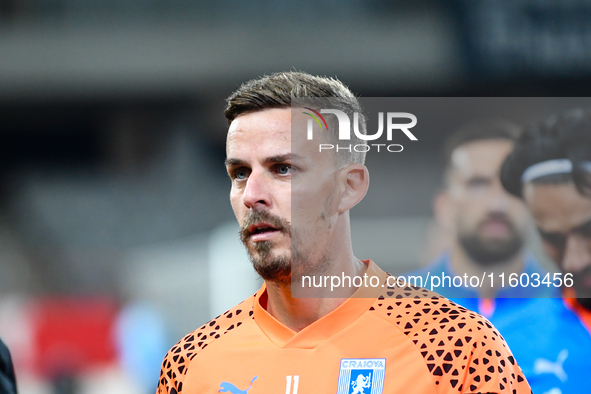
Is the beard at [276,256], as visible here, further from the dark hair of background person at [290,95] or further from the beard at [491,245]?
the beard at [491,245]

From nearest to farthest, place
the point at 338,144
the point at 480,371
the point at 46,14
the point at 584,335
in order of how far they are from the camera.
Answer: the point at 480,371, the point at 338,144, the point at 584,335, the point at 46,14

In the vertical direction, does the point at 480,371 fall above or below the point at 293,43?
below

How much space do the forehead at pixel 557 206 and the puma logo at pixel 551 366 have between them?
623 millimetres

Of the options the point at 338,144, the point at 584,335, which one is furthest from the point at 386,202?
the point at 584,335

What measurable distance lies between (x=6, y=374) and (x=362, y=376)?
168cm

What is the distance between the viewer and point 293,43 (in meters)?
7.89

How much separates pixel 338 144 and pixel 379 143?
455mm

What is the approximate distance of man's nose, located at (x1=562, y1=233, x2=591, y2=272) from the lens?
127 inches

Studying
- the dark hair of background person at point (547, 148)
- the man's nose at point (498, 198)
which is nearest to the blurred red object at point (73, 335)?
the man's nose at point (498, 198)

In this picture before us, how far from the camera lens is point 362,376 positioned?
2.27m

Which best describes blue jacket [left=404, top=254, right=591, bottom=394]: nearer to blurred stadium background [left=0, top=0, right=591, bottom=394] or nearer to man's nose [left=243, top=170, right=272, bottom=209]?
man's nose [left=243, top=170, right=272, bottom=209]

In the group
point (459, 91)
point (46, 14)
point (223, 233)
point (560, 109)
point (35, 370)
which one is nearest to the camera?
point (560, 109)

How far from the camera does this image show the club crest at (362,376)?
2.24 meters

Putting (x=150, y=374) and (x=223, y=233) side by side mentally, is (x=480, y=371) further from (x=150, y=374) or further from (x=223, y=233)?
(x=223, y=233)
